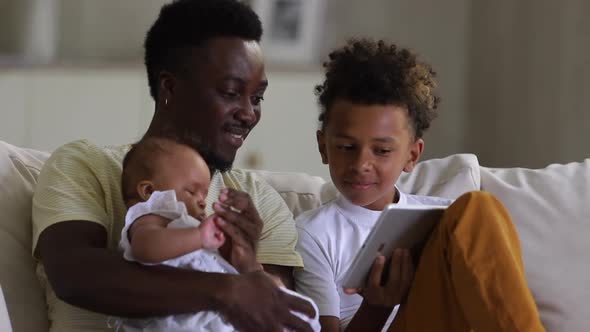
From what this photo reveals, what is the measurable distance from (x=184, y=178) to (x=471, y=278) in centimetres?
48

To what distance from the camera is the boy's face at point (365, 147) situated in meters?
1.84

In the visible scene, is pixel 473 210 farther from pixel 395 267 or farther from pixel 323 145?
pixel 323 145

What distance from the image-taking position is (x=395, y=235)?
5.30 feet

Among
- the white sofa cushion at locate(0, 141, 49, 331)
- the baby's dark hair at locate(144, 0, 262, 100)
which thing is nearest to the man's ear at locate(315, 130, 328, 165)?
A: the baby's dark hair at locate(144, 0, 262, 100)

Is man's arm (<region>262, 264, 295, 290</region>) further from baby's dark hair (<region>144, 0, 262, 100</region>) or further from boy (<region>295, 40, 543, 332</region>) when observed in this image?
baby's dark hair (<region>144, 0, 262, 100</region>)

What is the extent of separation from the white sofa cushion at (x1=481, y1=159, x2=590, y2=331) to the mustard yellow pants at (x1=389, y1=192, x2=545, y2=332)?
0.41m

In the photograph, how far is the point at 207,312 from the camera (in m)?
1.52

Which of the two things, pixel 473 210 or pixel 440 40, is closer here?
pixel 473 210

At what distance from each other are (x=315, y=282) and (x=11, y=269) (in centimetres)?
56

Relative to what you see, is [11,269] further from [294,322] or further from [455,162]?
[455,162]

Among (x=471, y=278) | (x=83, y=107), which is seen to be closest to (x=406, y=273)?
(x=471, y=278)

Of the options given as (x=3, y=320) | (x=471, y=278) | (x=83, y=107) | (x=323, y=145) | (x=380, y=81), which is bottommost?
(x=83, y=107)

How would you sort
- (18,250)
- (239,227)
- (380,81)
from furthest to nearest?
(380,81) < (18,250) < (239,227)

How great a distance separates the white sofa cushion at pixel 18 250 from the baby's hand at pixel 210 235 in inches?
17.0
